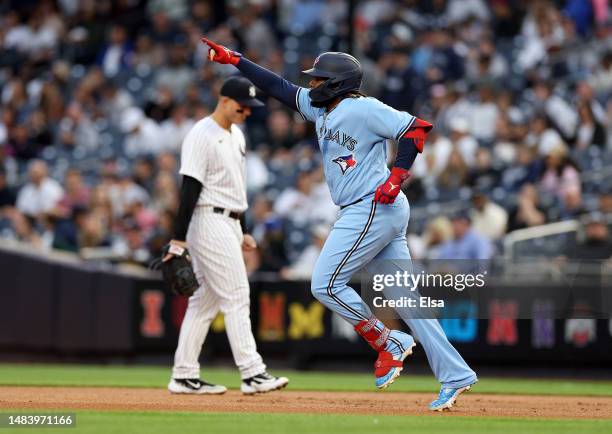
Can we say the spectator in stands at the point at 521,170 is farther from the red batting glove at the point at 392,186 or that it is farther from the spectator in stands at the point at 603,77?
the red batting glove at the point at 392,186

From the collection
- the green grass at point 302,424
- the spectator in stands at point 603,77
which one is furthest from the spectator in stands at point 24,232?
the green grass at point 302,424

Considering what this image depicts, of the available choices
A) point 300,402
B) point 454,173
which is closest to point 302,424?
point 300,402

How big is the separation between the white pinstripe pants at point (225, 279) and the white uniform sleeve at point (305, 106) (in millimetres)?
1251

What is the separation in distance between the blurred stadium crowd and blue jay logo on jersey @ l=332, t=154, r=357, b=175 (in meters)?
5.61

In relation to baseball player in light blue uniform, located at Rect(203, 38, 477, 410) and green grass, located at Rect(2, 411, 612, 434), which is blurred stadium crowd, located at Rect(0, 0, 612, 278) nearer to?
baseball player in light blue uniform, located at Rect(203, 38, 477, 410)

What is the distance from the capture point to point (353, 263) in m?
7.75

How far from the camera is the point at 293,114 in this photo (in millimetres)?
18203

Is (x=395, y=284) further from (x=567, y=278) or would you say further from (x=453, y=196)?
(x=453, y=196)

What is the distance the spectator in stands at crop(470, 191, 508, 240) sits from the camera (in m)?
14.1

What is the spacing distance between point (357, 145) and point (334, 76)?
0.47 m

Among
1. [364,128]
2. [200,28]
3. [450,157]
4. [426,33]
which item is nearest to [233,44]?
[200,28]

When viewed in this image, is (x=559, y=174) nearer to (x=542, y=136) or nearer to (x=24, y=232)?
(x=542, y=136)

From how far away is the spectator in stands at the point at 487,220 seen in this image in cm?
1411

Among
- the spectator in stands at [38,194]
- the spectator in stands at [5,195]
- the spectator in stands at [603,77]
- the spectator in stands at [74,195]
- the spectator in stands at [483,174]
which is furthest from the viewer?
the spectator in stands at [5,195]
